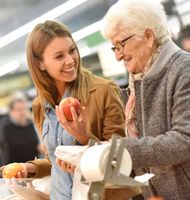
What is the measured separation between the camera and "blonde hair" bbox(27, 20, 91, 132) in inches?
78.5

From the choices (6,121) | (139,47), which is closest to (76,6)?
(6,121)

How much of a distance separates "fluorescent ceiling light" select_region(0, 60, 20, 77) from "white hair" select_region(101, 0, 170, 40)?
31.2ft

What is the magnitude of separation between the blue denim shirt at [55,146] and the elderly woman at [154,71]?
0.36 m

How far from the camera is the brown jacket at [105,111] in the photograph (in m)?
1.87

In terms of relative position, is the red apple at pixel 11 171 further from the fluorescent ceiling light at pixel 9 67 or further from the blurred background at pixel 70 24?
the fluorescent ceiling light at pixel 9 67

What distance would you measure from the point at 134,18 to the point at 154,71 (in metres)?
0.20

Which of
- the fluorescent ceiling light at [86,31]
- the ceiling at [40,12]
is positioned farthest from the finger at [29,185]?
the fluorescent ceiling light at [86,31]

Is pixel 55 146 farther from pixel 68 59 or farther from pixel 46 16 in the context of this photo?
pixel 46 16

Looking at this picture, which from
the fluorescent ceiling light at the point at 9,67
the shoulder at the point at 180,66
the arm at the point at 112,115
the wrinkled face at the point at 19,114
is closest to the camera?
the shoulder at the point at 180,66

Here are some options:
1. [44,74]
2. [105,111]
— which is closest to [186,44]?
[44,74]

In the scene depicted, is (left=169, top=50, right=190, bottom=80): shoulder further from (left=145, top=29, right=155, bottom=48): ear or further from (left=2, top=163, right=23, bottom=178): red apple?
(left=2, top=163, right=23, bottom=178): red apple

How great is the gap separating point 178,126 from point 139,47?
13.7 inches

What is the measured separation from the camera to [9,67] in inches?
447

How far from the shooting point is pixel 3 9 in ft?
26.4
